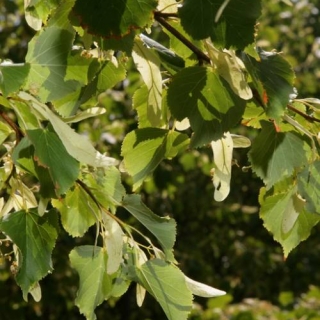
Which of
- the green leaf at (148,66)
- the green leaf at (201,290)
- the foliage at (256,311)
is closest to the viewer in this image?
the green leaf at (148,66)

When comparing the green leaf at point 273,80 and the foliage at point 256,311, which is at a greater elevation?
the green leaf at point 273,80

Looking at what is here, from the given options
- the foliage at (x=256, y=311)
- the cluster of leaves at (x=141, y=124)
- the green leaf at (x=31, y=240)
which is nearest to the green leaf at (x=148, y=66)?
the cluster of leaves at (x=141, y=124)

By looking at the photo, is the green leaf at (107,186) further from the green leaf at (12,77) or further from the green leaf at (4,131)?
the green leaf at (12,77)

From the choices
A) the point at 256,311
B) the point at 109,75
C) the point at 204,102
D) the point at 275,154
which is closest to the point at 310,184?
the point at 275,154

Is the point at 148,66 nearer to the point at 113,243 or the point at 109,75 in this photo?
the point at 109,75

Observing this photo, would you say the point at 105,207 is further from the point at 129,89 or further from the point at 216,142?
the point at 129,89

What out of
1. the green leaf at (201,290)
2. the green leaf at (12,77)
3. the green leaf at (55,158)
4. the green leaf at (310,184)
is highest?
the green leaf at (12,77)

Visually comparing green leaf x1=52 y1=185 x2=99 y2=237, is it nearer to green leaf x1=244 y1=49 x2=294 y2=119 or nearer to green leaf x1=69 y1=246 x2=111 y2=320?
green leaf x1=69 y1=246 x2=111 y2=320

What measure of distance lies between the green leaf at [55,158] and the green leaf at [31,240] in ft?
0.44

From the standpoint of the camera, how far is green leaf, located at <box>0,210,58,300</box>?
1097 millimetres

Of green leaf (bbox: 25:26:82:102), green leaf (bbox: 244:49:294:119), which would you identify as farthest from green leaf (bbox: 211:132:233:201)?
green leaf (bbox: 25:26:82:102)

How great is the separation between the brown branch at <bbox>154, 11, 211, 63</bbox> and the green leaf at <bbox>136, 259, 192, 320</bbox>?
270 millimetres

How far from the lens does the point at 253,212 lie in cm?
594

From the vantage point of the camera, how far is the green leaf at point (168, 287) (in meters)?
1.11
